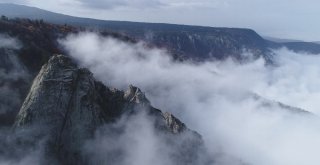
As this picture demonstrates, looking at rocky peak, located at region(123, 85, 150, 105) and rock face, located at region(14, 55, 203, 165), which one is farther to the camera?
rocky peak, located at region(123, 85, 150, 105)

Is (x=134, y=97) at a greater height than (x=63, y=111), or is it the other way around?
(x=63, y=111)

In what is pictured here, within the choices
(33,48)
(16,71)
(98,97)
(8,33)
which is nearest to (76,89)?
(98,97)

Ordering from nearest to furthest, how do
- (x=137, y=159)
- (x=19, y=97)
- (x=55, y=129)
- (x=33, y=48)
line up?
(x=55, y=129), (x=19, y=97), (x=137, y=159), (x=33, y=48)

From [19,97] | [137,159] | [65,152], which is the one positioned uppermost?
[19,97]

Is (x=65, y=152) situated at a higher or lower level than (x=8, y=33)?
lower

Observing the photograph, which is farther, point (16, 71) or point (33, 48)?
point (33, 48)

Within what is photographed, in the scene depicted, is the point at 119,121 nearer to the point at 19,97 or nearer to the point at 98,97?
the point at 98,97

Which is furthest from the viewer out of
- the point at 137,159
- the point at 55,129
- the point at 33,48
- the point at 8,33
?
the point at 8,33

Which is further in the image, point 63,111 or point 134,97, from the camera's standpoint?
point 134,97

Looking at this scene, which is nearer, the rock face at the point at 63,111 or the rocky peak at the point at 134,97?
the rock face at the point at 63,111
